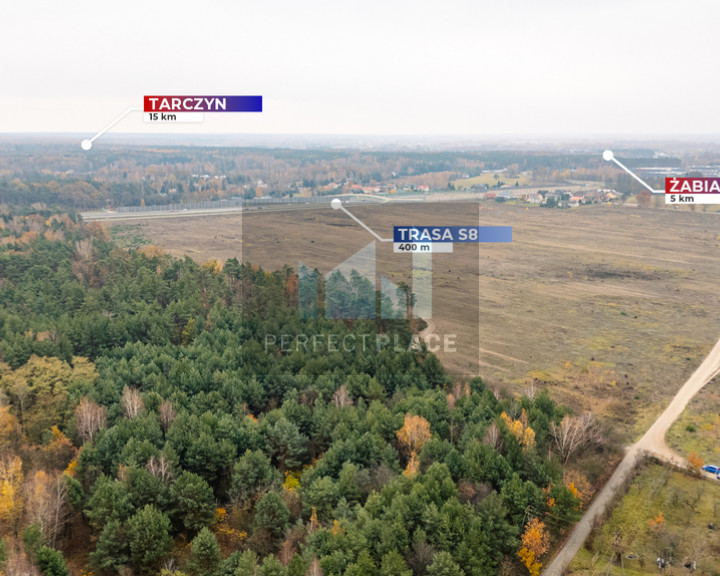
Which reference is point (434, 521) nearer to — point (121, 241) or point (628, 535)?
point (628, 535)

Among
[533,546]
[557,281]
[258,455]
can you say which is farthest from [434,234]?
[557,281]

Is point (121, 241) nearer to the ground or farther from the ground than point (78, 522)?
farther from the ground

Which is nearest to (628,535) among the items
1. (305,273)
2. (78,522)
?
(78,522)

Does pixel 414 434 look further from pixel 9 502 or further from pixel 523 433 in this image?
pixel 9 502

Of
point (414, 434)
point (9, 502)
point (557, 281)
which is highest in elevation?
point (557, 281)

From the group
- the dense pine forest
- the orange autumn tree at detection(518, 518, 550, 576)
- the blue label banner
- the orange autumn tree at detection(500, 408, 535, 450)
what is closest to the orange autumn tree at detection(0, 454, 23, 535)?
the dense pine forest

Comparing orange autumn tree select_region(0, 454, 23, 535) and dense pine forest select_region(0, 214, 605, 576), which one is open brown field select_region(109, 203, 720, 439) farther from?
orange autumn tree select_region(0, 454, 23, 535)

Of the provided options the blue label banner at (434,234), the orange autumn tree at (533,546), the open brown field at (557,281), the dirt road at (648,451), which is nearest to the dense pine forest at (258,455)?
the orange autumn tree at (533,546)
